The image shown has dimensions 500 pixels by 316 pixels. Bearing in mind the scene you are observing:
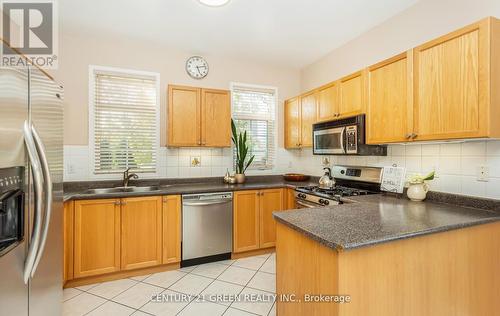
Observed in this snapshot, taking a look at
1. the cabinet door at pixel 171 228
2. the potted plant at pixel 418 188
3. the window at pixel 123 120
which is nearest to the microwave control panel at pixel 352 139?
the potted plant at pixel 418 188

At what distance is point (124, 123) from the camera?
9.82ft

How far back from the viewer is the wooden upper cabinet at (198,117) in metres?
2.87

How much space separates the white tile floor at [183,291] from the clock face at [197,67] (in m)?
2.40

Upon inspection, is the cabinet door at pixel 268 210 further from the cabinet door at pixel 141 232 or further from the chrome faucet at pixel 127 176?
the chrome faucet at pixel 127 176

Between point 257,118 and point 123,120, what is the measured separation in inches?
71.5

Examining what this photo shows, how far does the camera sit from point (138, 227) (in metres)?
2.46

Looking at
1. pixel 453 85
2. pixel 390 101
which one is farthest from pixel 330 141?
pixel 453 85

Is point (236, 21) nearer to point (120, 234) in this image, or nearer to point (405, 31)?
point (405, 31)

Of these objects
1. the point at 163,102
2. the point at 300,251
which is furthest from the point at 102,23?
the point at 300,251

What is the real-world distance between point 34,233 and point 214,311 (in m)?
1.37

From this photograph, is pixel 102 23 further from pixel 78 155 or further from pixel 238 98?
pixel 238 98

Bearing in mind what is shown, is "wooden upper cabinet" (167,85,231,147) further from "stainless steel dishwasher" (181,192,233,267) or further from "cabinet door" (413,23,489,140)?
"cabinet door" (413,23,489,140)

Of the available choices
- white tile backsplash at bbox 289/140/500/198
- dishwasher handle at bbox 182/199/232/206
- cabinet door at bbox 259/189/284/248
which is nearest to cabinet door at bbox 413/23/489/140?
white tile backsplash at bbox 289/140/500/198

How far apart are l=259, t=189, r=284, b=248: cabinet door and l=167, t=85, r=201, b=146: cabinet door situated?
1.07 m
